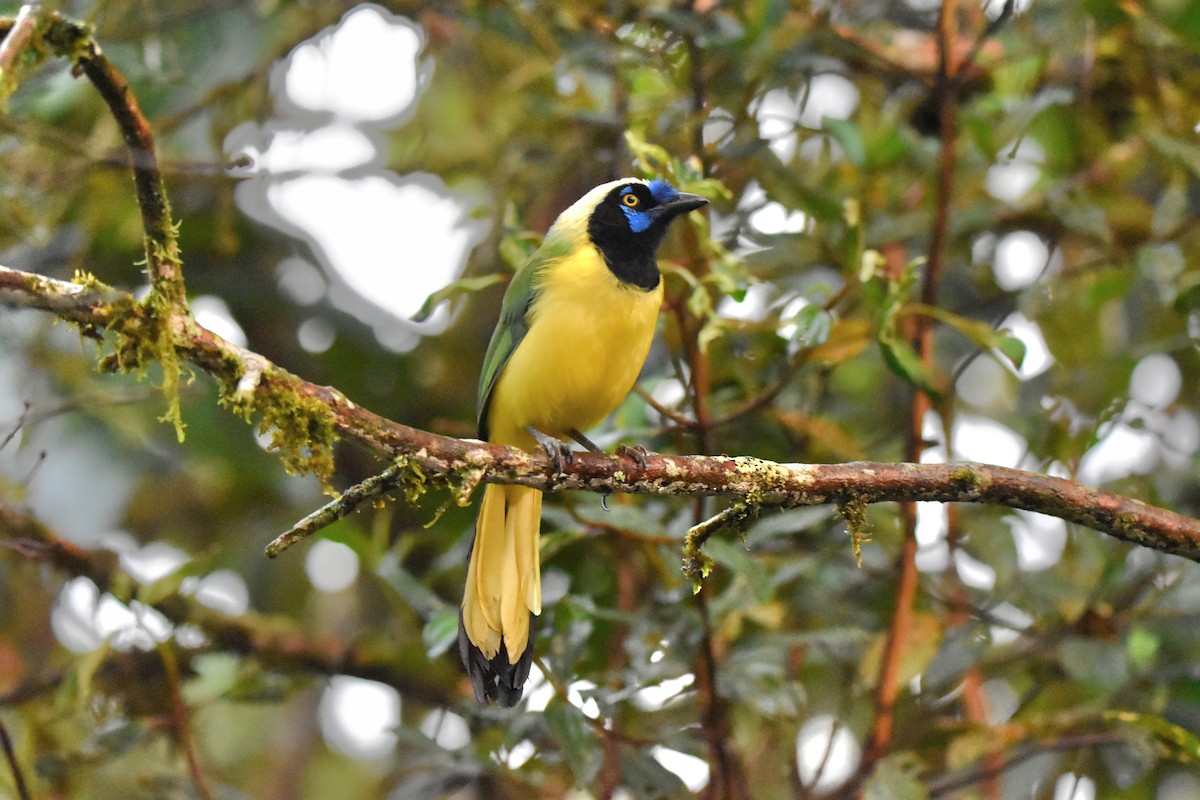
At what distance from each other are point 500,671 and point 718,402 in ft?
3.88

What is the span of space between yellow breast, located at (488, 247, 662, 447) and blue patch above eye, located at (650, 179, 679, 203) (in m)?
0.34

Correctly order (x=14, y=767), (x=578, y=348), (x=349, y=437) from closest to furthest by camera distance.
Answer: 1. (x=349, y=437)
2. (x=14, y=767)
3. (x=578, y=348)

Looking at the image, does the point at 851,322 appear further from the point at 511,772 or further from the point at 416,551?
the point at 416,551

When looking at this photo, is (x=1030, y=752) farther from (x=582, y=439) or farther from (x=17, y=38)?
(x=17, y=38)

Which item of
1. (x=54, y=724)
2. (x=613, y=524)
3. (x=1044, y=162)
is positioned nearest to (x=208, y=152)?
(x=54, y=724)

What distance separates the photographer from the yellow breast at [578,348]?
341 centimetres

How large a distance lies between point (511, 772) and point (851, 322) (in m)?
1.67

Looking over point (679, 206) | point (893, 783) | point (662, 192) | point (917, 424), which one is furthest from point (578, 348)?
point (893, 783)

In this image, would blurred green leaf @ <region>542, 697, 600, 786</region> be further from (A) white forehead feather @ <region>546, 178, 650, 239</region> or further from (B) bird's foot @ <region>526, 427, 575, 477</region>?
(A) white forehead feather @ <region>546, 178, 650, 239</region>

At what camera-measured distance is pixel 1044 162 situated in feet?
14.9

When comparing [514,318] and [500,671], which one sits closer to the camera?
[500,671]

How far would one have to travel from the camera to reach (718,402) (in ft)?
13.1

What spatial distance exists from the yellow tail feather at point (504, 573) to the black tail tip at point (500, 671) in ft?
0.05

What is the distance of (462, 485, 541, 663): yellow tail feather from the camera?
3420mm
